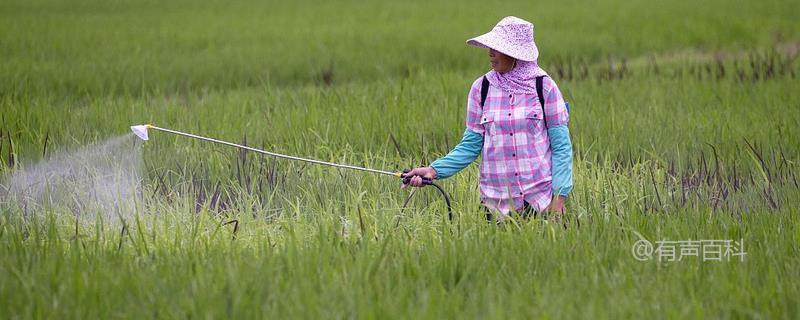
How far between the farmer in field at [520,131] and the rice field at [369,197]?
11 centimetres

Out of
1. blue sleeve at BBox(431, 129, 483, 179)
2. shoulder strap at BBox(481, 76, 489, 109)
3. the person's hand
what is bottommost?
the person's hand

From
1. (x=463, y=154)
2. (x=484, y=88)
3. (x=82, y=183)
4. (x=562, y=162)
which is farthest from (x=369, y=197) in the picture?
(x=82, y=183)

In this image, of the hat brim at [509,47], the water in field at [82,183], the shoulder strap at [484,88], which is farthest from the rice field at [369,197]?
the hat brim at [509,47]

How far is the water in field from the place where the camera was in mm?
3984

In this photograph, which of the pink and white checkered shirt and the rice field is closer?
the rice field

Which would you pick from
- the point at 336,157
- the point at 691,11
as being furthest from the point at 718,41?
the point at 336,157

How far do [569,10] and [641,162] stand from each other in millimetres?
10037

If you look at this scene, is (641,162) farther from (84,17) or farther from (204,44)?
→ (84,17)

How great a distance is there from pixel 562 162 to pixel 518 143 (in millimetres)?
161

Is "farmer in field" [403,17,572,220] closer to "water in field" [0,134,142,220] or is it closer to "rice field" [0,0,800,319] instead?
"rice field" [0,0,800,319]

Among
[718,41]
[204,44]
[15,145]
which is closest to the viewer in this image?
[15,145]

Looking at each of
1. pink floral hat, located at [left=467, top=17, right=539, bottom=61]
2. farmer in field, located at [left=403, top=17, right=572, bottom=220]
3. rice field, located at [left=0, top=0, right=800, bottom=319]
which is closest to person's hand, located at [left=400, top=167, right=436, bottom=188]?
farmer in field, located at [left=403, top=17, right=572, bottom=220]

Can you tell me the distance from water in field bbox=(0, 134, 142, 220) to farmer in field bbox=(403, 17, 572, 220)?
131cm

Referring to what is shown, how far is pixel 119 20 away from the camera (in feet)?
42.4
